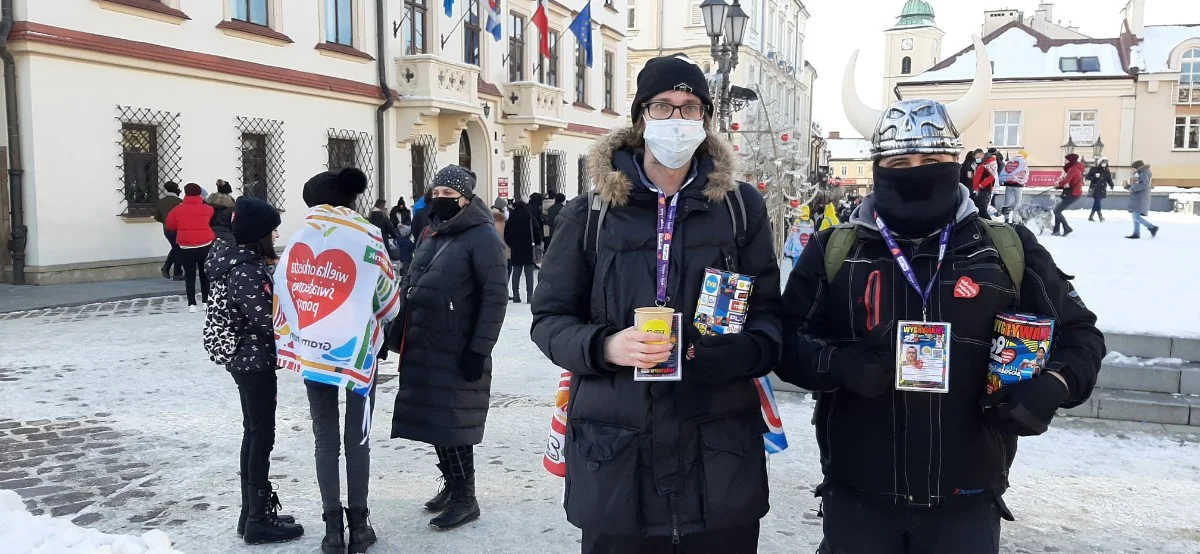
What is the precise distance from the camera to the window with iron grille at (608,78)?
1236 inches

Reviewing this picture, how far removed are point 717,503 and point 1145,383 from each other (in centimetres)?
546

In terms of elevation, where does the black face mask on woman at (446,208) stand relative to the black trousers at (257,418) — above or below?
above

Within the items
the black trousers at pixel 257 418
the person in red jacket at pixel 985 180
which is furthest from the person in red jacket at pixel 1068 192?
the black trousers at pixel 257 418

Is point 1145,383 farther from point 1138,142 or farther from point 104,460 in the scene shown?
point 1138,142

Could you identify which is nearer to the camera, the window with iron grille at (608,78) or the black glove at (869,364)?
the black glove at (869,364)

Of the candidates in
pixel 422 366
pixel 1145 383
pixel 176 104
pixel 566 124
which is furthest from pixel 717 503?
pixel 566 124

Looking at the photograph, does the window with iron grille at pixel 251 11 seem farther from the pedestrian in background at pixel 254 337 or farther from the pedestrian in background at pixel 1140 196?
the pedestrian in background at pixel 1140 196

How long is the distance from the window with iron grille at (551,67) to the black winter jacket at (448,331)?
76.4ft

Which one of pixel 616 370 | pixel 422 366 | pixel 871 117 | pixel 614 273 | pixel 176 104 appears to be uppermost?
pixel 176 104

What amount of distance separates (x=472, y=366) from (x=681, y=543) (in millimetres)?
1970

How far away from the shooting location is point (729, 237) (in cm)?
247

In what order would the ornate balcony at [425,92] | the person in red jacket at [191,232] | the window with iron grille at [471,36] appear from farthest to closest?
1. the window with iron grille at [471,36]
2. the ornate balcony at [425,92]
3. the person in red jacket at [191,232]

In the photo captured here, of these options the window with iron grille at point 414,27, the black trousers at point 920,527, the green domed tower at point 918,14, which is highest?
the green domed tower at point 918,14

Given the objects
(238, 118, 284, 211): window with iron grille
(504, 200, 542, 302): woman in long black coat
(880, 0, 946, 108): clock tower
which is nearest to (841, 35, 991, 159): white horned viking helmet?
(504, 200, 542, 302): woman in long black coat
